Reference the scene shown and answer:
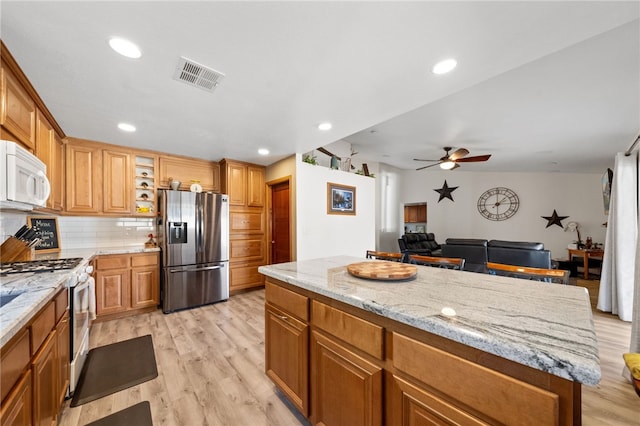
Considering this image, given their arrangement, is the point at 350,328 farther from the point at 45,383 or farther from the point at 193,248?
the point at 193,248

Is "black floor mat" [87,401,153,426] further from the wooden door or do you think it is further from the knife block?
the wooden door

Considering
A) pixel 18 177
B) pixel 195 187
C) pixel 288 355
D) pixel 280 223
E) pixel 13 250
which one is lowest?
pixel 288 355

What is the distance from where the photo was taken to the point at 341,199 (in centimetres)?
473

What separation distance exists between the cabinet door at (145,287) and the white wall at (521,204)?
6.56 meters

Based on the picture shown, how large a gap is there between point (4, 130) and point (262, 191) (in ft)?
10.6

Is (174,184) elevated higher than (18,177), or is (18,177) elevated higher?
(174,184)

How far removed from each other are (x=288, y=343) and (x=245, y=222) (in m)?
3.20

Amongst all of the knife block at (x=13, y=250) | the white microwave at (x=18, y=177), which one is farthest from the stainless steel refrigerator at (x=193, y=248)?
the white microwave at (x=18, y=177)

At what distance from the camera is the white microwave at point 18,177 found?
4.73ft

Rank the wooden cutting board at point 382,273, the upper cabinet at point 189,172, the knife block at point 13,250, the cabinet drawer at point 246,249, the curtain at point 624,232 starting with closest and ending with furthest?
the wooden cutting board at point 382,273 → the knife block at point 13,250 → the curtain at point 624,232 → the upper cabinet at point 189,172 → the cabinet drawer at point 246,249

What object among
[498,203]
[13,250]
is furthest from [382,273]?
[498,203]

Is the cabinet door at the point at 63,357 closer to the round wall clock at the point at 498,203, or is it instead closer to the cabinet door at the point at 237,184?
the cabinet door at the point at 237,184

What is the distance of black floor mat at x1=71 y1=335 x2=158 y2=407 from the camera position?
1.91m

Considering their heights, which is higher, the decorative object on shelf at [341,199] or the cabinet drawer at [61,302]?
the decorative object on shelf at [341,199]
